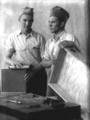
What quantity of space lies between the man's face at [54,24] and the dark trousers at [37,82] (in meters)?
0.42

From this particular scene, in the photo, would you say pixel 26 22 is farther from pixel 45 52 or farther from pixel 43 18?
pixel 45 52

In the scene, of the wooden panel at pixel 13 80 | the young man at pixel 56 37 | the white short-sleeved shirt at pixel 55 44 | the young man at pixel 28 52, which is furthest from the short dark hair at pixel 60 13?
the wooden panel at pixel 13 80

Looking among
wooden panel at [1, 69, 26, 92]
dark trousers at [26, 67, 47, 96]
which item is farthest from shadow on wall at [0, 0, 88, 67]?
dark trousers at [26, 67, 47, 96]

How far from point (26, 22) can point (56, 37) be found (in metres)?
0.41

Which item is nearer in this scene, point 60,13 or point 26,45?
point 60,13

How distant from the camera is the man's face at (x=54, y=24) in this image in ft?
8.48

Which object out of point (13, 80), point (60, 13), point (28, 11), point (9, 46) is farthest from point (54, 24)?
point (13, 80)

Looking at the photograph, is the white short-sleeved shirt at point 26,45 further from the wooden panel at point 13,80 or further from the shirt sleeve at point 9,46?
the wooden panel at point 13,80

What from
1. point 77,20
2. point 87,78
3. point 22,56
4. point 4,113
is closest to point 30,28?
point 22,56

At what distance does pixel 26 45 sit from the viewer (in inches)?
108

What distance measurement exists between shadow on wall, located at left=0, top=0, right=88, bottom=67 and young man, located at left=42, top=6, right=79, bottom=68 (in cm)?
4

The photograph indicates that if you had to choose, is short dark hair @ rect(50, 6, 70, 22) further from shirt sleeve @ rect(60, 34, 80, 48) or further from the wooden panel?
the wooden panel

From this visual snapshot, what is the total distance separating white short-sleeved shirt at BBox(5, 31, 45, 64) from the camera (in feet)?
8.83

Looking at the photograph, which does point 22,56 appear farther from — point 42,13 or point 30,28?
point 42,13
